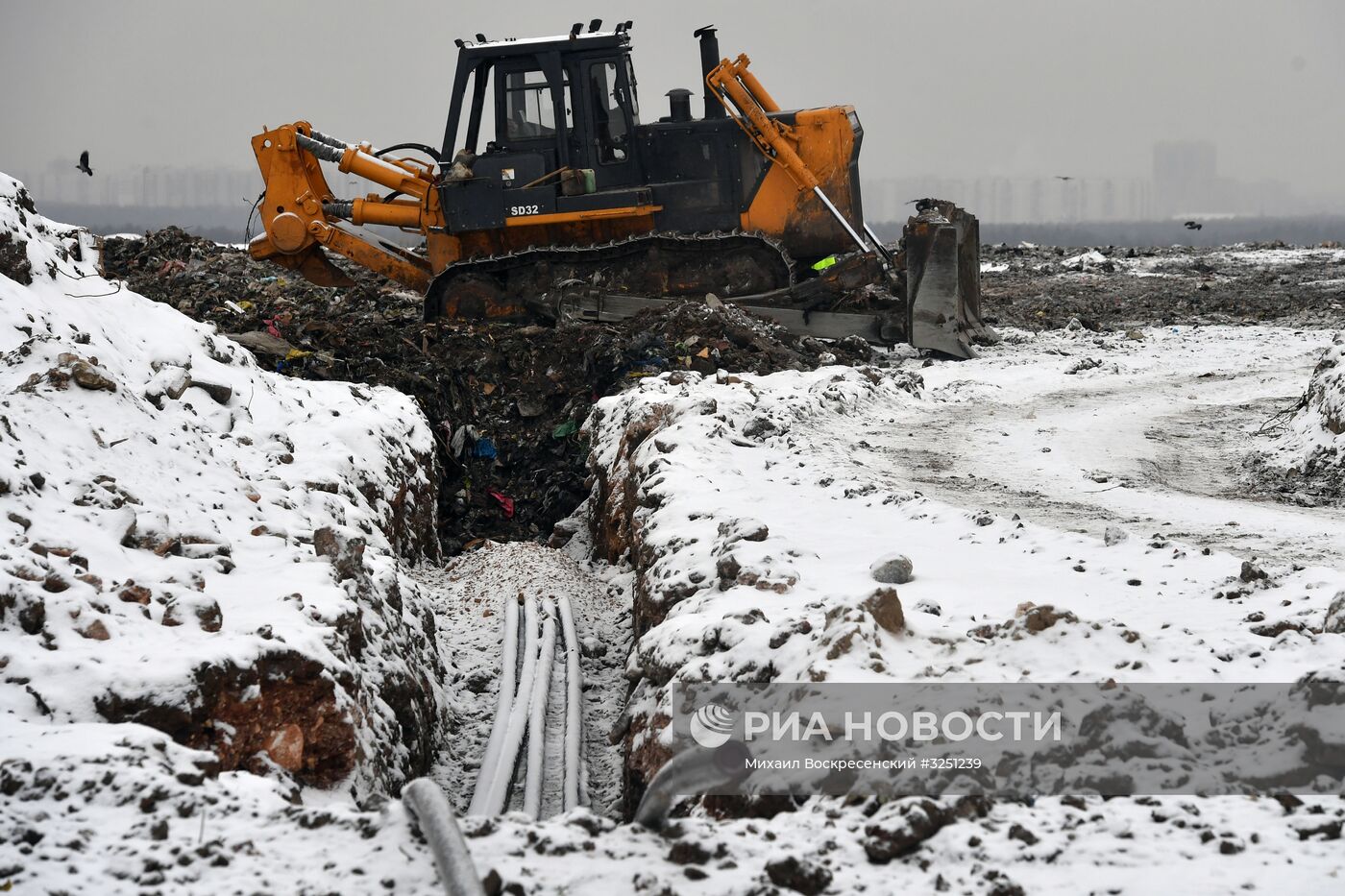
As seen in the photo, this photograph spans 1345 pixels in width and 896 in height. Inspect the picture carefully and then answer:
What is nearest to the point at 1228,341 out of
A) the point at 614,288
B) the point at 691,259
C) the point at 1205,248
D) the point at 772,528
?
the point at 691,259

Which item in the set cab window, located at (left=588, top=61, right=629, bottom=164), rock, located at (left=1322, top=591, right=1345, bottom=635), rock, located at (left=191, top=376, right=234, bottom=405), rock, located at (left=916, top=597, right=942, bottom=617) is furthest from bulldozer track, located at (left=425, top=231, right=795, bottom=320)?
rock, located at (left=1322, top=591, right=1345, bottom=635)

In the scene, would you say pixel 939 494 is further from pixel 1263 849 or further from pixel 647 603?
pixel 1263 849

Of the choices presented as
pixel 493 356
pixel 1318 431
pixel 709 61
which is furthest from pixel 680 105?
pixel 1318 431

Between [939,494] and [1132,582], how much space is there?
204 cm

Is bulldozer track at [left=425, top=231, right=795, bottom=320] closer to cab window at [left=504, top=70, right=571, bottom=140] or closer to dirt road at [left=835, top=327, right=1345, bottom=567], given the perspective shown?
cab window at [left=504, top=70, right=571, bottom=140]

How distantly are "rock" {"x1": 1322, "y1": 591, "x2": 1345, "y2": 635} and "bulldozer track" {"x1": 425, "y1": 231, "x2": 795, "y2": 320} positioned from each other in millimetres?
8961

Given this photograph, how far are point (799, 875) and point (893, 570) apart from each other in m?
2.22

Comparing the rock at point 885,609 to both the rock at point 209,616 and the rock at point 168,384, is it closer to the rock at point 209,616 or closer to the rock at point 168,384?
the rock at point 209,616

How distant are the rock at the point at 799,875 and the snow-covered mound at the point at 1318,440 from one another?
16.5 ft

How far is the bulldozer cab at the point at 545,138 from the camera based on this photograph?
1216 centimetres

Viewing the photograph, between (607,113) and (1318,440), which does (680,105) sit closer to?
(607,113)

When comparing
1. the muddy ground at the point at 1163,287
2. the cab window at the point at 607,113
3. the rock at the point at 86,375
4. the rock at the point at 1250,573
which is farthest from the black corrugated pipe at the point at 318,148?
the rock at the point at 1250,573

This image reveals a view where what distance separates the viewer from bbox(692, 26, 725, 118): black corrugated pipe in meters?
12.8

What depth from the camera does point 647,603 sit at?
224 inches
